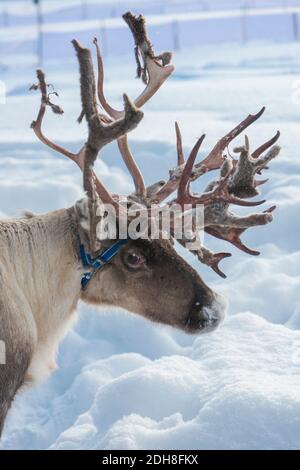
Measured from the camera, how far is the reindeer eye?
3221 millimetres

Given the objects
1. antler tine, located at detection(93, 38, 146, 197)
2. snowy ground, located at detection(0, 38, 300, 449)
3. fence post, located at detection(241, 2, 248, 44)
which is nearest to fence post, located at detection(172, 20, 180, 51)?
fence post, located at detection(241, 2, 248, 44)

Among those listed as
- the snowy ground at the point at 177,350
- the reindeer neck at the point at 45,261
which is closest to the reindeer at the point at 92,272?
the reindeer neck at the point at 45,261

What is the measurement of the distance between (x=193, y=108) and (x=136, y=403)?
20.3 ft

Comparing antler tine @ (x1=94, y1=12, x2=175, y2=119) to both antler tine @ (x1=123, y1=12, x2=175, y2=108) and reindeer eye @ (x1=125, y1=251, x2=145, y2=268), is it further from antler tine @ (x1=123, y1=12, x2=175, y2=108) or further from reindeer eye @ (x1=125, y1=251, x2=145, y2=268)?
reindeer eye @ (x1=125, y1=251, x2=145, y2=268)

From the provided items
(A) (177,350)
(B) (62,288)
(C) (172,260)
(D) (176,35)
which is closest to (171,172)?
(C) (172,260)

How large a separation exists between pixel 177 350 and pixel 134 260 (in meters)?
1.70

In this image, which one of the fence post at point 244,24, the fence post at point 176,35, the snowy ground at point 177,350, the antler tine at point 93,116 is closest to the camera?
the antler tine at point 93,116

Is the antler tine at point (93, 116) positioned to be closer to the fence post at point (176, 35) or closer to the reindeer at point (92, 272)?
the reindeer at point (92, 272)

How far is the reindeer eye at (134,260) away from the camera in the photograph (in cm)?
322

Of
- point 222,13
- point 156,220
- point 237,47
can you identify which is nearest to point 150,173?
point 156,220

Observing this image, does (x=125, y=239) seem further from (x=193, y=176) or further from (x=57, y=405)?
(x=57, y=405)

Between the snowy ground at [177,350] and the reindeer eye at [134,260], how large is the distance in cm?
27

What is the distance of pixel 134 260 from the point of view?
3.23m

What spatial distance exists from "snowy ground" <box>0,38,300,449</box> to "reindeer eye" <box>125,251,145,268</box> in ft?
0.89
